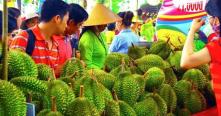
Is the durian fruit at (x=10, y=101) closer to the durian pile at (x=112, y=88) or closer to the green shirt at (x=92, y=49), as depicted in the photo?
the durian pile at (x=112, y=88)

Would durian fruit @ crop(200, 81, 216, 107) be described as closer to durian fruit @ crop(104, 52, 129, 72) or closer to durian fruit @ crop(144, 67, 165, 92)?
durian fruit @ crop(144, 67, 165, 92)

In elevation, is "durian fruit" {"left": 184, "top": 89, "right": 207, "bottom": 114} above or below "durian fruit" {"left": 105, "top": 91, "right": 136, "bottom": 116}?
below

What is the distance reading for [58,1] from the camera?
233 centimetres

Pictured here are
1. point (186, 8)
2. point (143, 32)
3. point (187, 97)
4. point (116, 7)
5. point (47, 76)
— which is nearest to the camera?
point (47, 76)

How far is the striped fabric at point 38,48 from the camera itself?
6.88ft

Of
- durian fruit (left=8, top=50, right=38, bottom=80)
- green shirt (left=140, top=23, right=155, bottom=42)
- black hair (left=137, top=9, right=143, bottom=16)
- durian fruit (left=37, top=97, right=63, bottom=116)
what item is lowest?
durian fruit (left=37, top=97, right=63, bottom=116)

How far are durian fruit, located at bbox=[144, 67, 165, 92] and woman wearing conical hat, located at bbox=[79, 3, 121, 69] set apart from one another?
114 cm

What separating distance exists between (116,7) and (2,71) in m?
4.86

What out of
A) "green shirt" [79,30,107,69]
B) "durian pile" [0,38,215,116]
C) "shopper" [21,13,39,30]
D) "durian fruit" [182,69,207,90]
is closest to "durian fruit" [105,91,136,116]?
"durian pile" [0,38,215,116]

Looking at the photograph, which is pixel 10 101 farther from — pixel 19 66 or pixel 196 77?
pixel 196 77

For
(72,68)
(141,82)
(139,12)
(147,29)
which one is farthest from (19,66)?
(139,12)

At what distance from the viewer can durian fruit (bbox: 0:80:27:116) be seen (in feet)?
3.29

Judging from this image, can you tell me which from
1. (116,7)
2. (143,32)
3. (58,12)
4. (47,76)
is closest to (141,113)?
(47,76)

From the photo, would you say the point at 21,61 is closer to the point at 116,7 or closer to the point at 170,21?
the point at 170,21
